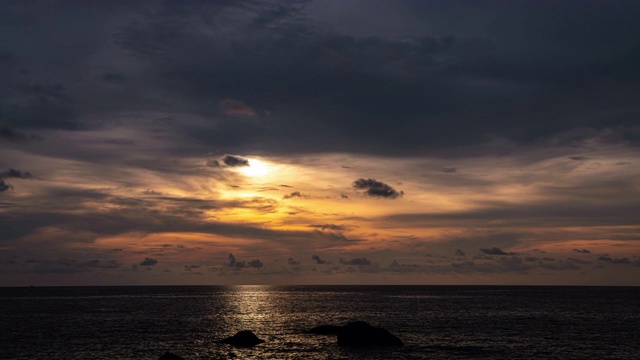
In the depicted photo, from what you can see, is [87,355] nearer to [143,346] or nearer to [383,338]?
[143,346]

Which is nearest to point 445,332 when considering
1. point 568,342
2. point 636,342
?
point 568,342

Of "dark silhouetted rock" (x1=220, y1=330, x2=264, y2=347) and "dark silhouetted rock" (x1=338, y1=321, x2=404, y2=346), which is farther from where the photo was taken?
"dark silhouetted rock" (x1=220, y1=330, x2=264, y2=347)

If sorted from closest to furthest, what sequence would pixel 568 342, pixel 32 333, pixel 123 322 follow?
pixel 568 342
pixel 32 333
pixel 123 322

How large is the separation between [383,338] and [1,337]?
55.8m

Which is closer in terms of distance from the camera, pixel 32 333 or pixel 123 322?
pixel 32 333

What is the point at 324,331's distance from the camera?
3221 inches

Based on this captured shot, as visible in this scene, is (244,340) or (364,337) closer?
(364,337)

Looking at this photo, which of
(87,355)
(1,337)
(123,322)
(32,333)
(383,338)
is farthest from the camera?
(123,322)

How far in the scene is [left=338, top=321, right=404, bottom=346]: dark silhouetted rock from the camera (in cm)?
6914

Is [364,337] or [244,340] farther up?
[364,337]

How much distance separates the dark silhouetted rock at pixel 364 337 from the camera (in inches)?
2722

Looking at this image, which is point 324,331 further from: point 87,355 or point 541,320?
point 541,320

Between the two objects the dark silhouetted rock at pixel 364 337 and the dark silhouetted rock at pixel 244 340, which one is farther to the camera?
the dark silhouetted rock at pixel 244 340

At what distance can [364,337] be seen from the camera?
69.6 meters
